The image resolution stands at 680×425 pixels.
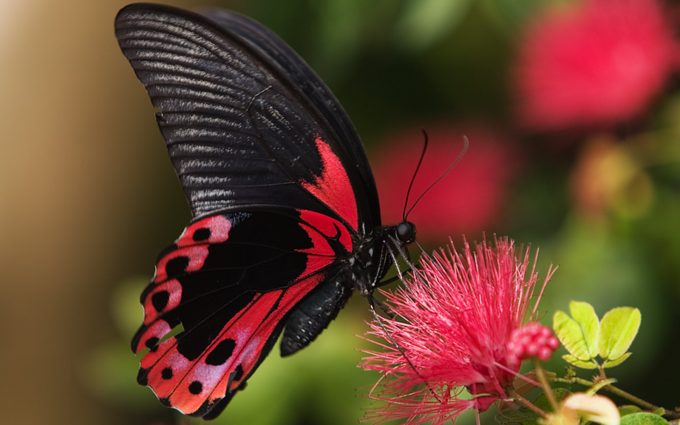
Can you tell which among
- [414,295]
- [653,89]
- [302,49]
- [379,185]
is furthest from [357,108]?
[414,295]

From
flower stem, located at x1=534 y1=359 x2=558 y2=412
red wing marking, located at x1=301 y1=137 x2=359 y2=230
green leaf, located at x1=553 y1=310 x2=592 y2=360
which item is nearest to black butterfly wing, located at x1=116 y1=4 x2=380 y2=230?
red wing marking, located at x1=301 y1=137 x2=359 y2=230

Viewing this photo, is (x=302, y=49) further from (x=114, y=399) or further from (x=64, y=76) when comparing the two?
(x=114, y=399)

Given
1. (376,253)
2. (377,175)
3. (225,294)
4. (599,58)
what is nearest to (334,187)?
(376,253)

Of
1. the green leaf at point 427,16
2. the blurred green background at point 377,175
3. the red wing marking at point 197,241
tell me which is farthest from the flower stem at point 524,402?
the green leaf at point 427,16

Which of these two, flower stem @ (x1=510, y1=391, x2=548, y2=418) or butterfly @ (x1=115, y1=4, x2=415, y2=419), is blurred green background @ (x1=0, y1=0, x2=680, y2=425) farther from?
flower stem @ (x1=510, y1=391, x2=548, y2=418)

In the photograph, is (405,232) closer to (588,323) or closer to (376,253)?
(376,253)

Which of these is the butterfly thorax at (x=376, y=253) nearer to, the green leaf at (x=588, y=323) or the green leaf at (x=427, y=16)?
the green leaf at (x=588, y=323)
